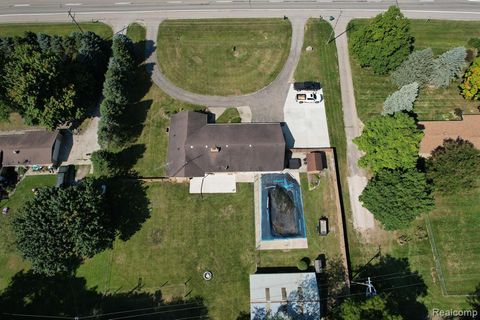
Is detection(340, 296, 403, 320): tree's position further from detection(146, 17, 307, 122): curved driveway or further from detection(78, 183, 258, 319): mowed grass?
detection(146, 17, 307, 122): curved driveway

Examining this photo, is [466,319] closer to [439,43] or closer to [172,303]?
[172,303]

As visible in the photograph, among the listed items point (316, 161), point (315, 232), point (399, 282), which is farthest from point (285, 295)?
point (316, 161)

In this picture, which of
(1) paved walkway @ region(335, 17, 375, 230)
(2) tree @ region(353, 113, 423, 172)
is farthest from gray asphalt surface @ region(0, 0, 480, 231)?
(2) tree @ region(353, 113, 423, 172)

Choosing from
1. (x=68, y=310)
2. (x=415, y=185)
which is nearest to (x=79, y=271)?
(x=68, y=310)

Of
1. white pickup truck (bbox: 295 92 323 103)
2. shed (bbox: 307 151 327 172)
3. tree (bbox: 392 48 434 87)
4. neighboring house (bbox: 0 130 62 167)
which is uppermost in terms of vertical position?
tree (bbox: 392 48 434 87)

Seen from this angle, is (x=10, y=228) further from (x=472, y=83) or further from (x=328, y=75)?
(x=472, y=83)

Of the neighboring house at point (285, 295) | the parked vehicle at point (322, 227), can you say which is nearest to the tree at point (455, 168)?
the parked vehicle at point (322, 227)
